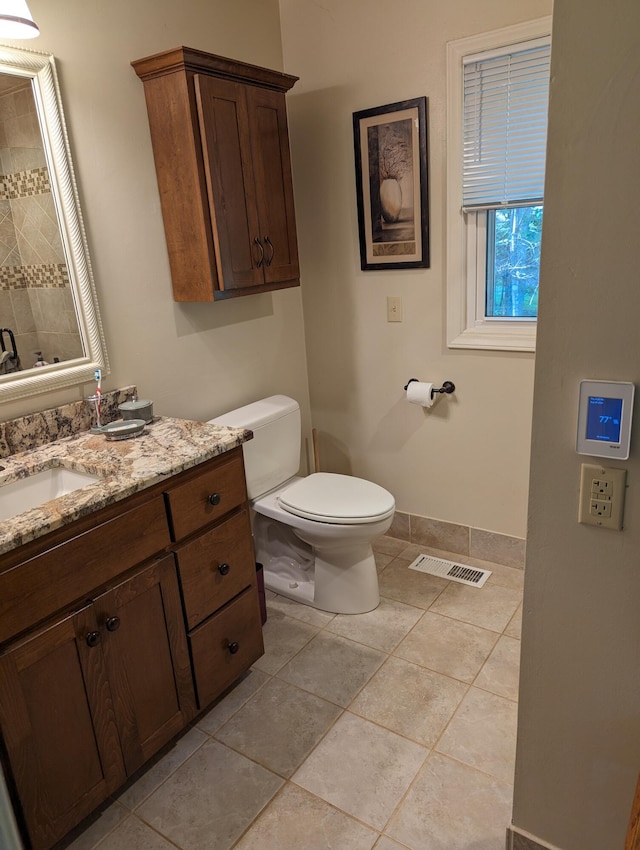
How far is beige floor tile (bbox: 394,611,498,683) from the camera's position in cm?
214

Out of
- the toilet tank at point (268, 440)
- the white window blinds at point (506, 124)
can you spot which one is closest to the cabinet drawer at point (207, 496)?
the toilet tank at point (268, 440)

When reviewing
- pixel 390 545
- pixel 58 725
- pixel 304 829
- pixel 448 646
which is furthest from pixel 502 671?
pixel 58 725

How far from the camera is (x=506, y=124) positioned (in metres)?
2.25

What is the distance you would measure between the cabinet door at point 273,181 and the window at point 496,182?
0.65 metres

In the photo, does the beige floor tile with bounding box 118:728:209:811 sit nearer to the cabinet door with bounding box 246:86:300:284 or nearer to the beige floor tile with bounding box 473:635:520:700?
the beige floor tile with bounding box 473:635:520:700

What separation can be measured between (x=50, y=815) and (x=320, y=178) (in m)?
2.52

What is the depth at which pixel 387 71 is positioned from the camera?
8.06 ft

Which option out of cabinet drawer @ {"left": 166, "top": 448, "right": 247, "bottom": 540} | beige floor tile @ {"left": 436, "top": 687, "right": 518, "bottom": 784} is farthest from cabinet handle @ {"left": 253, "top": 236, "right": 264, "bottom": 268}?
beige floor tile @ {"left": 436, "top": 687, "right": 518, "bottom": 784}

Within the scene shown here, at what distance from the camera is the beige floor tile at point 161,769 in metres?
1.72

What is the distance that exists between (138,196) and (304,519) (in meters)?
1.32

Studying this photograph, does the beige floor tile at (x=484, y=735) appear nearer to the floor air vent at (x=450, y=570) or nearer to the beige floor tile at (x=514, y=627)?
the beige floor tile at (x=514, y=627)

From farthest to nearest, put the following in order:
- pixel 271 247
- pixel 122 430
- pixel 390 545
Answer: pixel 390 545
pixel 271 247
pixel 122 430

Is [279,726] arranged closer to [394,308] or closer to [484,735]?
[484,735]

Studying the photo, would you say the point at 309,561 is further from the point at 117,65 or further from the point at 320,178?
the point at 117,65
